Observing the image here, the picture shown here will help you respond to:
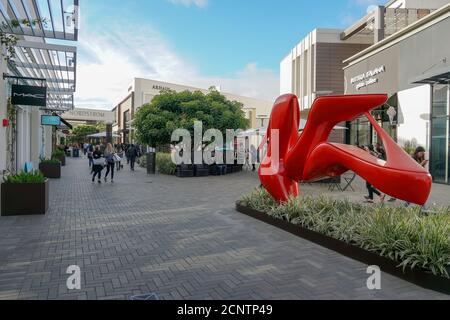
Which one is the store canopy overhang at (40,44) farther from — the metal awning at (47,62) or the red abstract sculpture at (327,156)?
the red abstract sculpture at (327,156)

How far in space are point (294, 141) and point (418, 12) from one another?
2176 cm

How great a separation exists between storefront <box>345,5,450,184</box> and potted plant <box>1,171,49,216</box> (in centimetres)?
1384

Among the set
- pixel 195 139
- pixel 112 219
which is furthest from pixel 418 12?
pixel 112 219

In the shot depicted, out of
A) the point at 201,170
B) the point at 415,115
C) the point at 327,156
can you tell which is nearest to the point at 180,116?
the point at 201,170

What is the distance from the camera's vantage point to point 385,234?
5.31m

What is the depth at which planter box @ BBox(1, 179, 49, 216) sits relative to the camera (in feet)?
28.1

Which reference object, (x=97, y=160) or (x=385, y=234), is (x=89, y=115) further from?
(x=385, y=234)

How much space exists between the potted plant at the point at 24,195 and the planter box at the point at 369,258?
4976 millimetres

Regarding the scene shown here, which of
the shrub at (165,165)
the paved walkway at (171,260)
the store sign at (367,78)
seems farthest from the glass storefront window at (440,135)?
the shrub at (165,165)

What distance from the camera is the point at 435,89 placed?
1780 cm

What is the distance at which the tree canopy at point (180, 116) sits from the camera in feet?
65.4
